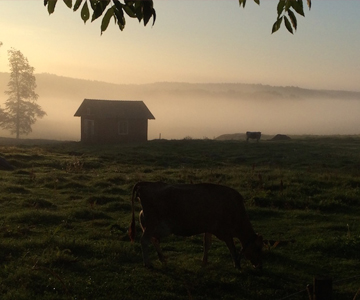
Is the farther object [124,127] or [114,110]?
[114,110]

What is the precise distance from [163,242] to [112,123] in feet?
137

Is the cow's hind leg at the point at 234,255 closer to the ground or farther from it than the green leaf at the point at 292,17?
closer to the ground

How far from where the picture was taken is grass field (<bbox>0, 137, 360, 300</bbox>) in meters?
8.27

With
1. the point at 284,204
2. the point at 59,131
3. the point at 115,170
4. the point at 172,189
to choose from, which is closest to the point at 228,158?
the point at 115,170

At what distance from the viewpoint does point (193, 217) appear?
9.53 meters

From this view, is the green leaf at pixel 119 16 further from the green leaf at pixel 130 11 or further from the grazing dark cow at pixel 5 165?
the grazing dark cow at pixel 5 165

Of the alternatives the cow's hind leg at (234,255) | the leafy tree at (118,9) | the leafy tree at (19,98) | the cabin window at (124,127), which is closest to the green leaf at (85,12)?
the leafy tree at (118,9)

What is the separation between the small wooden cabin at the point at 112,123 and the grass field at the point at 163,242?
27872mm

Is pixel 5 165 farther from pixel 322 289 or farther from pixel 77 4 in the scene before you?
pixel 322 289

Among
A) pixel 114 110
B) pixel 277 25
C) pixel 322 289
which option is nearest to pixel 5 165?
pixel 277 25

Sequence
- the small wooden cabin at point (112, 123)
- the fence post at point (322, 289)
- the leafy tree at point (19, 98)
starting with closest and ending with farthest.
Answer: the fence post at point (322, 289) → the small wooden cabin at point (112, 123) → the leafy tree at point (19, 98)

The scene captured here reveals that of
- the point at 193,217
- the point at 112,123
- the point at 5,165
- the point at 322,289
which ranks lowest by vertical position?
the point at 5,165

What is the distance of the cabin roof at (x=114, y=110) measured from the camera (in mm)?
52844

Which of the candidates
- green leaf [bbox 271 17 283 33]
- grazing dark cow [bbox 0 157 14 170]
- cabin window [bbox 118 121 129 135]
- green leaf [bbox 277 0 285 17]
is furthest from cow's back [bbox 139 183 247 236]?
cabin window [bbox 118 121 129 135]
